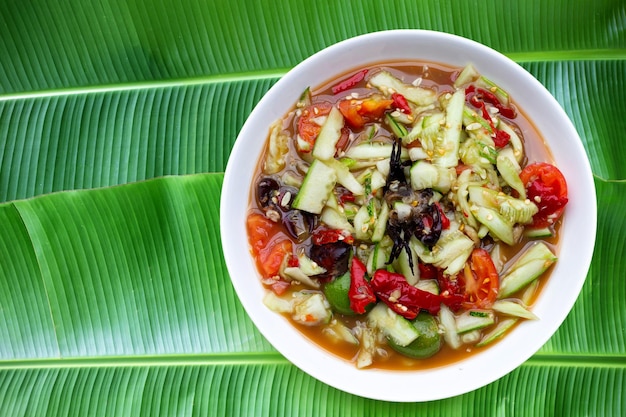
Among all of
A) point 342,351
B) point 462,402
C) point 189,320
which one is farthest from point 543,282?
point 189,320

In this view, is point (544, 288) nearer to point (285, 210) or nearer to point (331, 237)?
point (331, 237)

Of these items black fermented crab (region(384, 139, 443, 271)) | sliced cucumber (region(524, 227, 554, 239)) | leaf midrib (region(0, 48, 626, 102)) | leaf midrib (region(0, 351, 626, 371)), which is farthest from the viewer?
leaf midrib (region(0, 48, 626, 102))

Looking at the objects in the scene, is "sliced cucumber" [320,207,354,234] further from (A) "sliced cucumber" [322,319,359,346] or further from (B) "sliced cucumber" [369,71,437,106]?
(B) "sliced cucumber" [369,71,437,106]

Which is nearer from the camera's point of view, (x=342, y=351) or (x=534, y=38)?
(x=342, y=351)

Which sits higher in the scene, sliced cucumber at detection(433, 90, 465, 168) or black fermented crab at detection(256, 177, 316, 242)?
sliced cucumber at detection(433, 90, 465, 168)

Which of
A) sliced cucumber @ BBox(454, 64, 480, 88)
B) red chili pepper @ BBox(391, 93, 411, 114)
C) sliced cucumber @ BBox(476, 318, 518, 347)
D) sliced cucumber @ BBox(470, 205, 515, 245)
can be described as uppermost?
sliced cucumber @ BBox(454, 64, 480, 88)

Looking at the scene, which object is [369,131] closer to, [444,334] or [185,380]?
[444,334]

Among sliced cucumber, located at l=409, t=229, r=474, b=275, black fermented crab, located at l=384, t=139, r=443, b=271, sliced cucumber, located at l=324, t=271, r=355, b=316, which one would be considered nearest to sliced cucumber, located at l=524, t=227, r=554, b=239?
sliced cucumber, located at l=409, t=229, r=474, b=275
